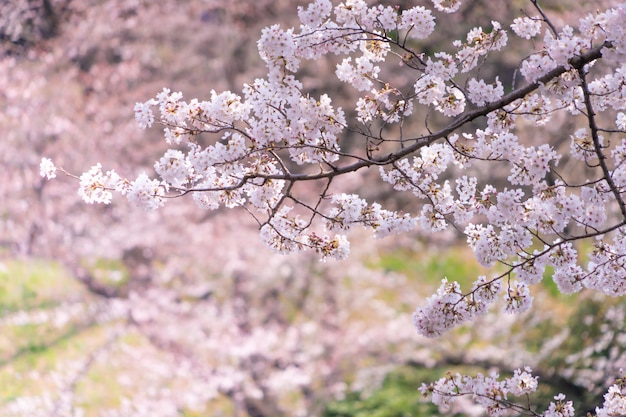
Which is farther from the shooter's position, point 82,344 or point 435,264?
point 435,264

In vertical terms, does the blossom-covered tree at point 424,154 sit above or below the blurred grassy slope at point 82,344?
below

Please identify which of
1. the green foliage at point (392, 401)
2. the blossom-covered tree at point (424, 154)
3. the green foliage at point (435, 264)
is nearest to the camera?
the blossom-covered tree at point (424, 154)

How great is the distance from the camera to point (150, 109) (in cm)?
264

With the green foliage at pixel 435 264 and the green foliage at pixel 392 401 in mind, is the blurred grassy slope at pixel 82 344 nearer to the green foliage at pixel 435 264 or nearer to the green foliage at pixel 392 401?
the green foliage at pixel 392 401

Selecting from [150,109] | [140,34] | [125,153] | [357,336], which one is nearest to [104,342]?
[125,153]

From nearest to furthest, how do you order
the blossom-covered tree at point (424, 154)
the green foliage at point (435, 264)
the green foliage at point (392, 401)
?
the blossom-covered tree at point (424, 154) → the green foliage at point (392, 401) → the green foliage at point (435, 264)

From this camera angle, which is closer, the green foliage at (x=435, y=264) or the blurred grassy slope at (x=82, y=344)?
the blurred grassy slope at (x=82, y=344)

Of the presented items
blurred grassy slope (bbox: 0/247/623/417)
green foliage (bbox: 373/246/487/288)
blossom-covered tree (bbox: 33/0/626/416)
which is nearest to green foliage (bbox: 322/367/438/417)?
blurred grassy slope (bbox: 0/247/623/417)

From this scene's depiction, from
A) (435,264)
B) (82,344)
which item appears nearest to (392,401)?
(82,344)

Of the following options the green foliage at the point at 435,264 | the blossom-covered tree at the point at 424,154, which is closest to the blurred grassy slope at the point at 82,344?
the green foliage at the point at 435,264

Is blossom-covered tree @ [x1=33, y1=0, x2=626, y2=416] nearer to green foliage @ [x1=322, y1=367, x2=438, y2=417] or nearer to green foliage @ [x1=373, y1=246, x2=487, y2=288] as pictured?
green foliage @ [x1=322, y1=367, x2=438, y2=417]

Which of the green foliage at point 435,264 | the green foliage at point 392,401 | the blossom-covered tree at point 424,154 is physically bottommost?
the blossom-covered tree at point 424,154

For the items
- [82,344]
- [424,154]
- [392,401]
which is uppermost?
[82,344]

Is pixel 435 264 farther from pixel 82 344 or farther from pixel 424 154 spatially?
pixel 424 154
